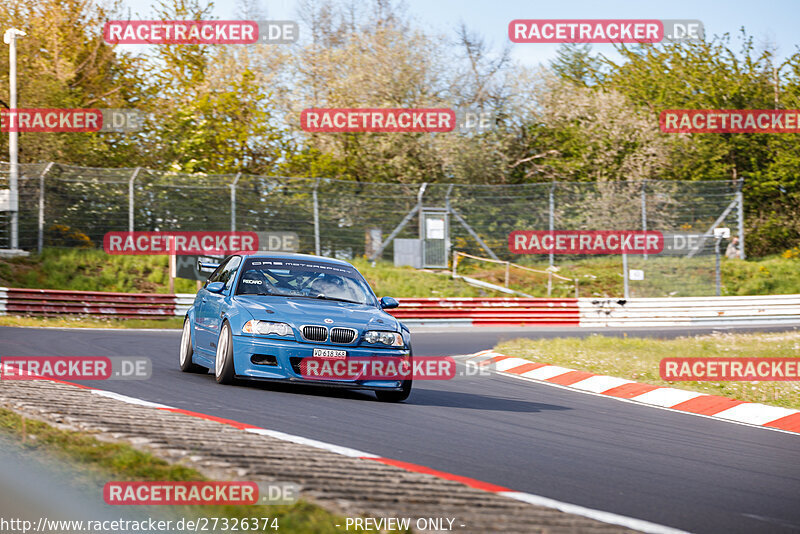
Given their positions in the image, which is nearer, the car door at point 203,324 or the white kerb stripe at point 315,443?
the white kerb stripe at point 315,443

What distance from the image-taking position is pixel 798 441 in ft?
28.8

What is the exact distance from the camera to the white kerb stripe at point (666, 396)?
11484mm

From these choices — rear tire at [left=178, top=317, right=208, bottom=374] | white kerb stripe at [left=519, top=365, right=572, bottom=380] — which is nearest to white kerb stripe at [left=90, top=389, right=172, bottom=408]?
rear tire at [left=178, top=317, right=208, bottom=374]

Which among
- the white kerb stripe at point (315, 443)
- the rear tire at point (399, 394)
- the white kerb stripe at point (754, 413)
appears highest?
the white kerb stripe at point (315, 443)

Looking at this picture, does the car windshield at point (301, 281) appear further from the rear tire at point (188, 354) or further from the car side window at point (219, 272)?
the rear tire at point (188, 354)

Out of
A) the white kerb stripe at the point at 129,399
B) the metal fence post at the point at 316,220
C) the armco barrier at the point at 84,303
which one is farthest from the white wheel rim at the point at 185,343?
the metal fence post at the point at 316,220

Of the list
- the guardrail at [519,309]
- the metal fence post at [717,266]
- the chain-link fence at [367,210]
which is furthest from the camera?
the metal fence post at [717,266]

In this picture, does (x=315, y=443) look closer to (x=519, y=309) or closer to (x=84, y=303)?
(x=84, y=303)

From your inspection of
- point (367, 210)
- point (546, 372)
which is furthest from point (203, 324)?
point (367, 210)

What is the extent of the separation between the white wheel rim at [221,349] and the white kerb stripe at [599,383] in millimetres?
5105

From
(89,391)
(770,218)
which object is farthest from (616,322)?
(89,391)

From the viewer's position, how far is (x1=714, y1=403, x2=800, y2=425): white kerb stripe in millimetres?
10195

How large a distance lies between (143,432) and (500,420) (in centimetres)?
403

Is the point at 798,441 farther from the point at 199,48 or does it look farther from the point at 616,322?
the point at 199,48
